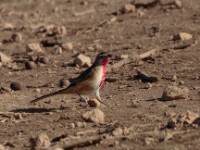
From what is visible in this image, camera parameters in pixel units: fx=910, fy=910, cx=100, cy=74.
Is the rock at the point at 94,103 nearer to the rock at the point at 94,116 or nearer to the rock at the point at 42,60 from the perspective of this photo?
the rock at the point at 94,116

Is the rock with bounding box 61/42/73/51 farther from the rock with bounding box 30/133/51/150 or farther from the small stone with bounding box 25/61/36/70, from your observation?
the rock with bounding box 30/133/51/150

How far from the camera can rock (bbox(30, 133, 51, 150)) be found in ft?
28.6

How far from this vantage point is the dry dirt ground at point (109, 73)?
920cm

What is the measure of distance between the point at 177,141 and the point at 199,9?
8365 millimetres

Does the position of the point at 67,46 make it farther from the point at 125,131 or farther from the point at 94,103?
the point at 125,131

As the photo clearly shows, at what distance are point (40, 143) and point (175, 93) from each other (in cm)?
223

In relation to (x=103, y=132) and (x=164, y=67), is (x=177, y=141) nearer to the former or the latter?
(x=103, y=132)

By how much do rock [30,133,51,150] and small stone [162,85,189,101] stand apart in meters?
2.09

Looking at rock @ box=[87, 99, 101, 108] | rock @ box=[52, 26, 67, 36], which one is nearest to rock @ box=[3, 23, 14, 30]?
rock @ box=[52, 26, 67, 36]

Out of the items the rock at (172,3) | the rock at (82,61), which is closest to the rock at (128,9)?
the rock at (172,3)

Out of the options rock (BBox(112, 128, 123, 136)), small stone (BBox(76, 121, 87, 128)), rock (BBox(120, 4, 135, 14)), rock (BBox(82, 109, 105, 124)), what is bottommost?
rock (BBox(120, 4, 135, 14))

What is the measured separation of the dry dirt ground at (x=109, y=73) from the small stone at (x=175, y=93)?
71 millimetres

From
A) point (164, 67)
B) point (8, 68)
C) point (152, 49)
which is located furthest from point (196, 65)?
point (8, 68)

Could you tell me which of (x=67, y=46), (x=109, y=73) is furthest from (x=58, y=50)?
(x=109, y=73)
